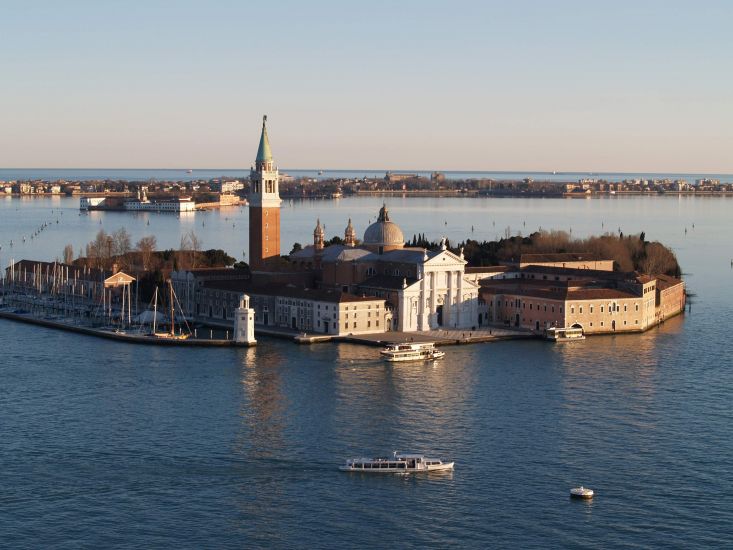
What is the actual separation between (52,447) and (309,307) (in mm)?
11917

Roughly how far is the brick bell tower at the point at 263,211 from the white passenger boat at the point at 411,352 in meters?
7.14

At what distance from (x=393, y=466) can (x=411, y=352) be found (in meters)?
8.82

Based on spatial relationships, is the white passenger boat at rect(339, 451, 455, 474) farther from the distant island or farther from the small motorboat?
the distant island

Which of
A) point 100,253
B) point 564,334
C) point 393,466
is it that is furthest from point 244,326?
point 100,253

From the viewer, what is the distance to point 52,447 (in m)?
16.6

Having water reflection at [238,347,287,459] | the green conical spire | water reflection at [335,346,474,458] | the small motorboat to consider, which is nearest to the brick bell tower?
the green conical spire

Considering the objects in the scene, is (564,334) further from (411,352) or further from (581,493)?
(581,493)

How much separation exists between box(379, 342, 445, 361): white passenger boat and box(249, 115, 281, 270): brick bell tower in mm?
7139

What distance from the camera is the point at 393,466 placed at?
15.5m

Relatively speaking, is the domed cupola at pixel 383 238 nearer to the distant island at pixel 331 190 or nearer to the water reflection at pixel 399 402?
the water reflection at pixel 399 402

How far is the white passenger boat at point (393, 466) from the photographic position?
1547 centimetres

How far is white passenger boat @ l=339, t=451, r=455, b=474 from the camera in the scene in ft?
50.8

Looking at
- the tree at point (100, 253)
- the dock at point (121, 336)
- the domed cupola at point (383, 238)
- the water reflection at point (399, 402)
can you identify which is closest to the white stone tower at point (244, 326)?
the dock at point (121, 336)

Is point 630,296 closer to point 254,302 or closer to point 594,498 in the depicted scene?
point 254,302
